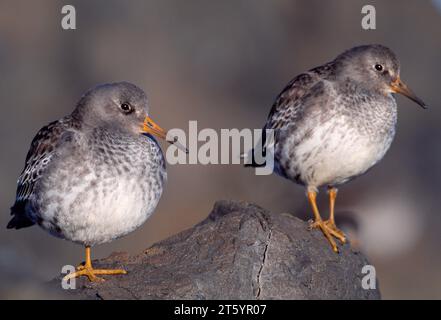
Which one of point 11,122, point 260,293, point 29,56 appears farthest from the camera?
point 29,56

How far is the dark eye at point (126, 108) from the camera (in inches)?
413

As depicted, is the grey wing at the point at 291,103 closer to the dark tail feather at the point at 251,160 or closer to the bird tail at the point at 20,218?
the dark tail feather at the point at 251,160

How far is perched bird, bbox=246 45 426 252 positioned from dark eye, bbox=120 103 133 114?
2.43 meters

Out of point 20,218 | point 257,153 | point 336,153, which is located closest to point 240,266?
point 336,153

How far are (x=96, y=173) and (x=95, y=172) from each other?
18 mm

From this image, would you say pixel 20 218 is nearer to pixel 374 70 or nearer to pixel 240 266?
pixel 240 266

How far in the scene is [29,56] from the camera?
24.9 meters

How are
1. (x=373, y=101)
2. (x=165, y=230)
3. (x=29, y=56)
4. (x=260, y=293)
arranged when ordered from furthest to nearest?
(x=29, y=56)
(x=165, y=230)
(x=373, y=101)
(x=260, y=293)

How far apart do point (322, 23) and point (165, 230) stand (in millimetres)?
10904

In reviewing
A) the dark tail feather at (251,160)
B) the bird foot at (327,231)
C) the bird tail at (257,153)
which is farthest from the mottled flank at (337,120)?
the dark tail feather at (251,160)

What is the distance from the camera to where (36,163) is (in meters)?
10.4

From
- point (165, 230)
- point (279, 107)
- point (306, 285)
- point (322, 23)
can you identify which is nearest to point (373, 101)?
point (279, 107)

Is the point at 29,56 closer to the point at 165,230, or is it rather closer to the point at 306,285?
the point at 165,230

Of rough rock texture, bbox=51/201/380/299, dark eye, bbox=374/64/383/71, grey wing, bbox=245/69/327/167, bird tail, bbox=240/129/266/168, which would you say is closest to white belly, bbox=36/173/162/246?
rough rock texture, bbox=51/201/380/299
